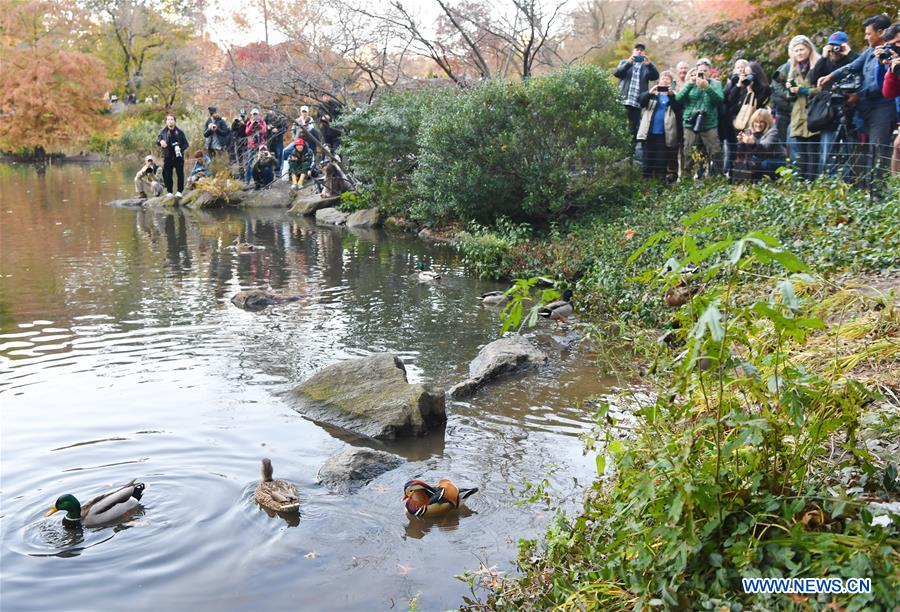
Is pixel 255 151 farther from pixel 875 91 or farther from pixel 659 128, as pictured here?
pixel 875 91

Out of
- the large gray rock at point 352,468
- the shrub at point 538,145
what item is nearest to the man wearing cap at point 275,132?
the shrub at point 538,145

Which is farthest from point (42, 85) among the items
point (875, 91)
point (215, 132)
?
point (875, 91)

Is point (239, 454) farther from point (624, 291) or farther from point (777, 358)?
point (624, 291)

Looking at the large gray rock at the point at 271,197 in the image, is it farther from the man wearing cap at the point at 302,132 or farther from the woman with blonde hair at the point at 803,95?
the woman with blonde hair at the point at 803,95

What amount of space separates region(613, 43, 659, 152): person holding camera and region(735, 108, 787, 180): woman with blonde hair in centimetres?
233

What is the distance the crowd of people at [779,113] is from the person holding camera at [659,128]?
0.06 ft

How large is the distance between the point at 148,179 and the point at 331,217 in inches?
321

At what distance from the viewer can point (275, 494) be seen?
5.57 meters

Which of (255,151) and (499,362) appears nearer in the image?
(499,362)

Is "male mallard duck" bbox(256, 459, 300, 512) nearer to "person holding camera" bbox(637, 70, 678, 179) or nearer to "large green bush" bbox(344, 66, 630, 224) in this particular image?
"large green bush" bbox(344, 66, 630, 224)

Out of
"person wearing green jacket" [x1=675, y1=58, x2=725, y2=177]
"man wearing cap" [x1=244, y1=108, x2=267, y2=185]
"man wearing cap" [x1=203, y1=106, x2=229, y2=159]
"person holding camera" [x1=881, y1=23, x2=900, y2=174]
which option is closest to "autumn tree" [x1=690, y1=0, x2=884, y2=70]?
"person wearing green jacket" [x1=675, y1=58, x2=725, y2=177]

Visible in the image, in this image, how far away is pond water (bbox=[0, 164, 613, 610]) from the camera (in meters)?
4.84

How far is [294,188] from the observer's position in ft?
78.2

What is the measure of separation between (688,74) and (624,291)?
554 centimetres
